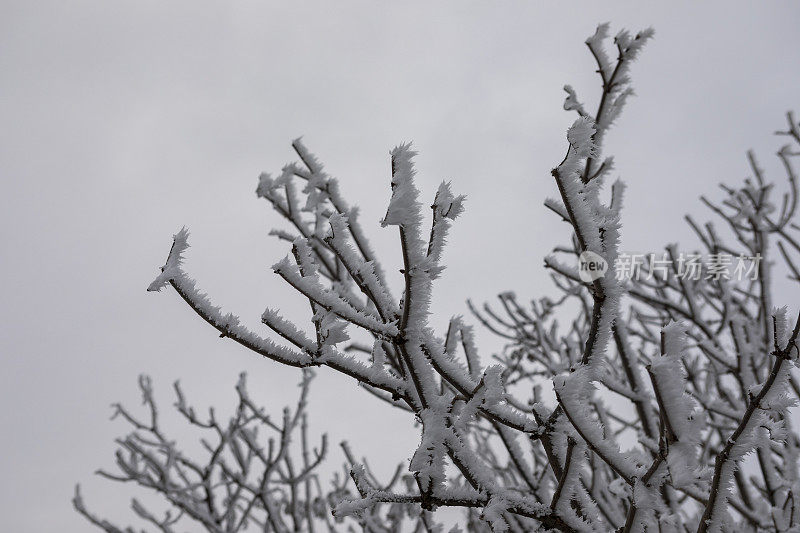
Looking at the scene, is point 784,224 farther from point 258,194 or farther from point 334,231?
point 334,231

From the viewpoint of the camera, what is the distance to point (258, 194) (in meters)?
2.82

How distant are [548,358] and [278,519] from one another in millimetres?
2284

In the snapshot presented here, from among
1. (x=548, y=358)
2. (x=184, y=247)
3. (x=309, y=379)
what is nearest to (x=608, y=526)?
(x=548, y=358)

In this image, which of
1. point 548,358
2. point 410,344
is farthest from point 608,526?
point 410,344

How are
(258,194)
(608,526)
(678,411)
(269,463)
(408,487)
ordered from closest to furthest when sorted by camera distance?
(678,411), (258,194), (608,526), (269,463), (408,487)

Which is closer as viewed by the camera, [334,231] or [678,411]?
[678,411]

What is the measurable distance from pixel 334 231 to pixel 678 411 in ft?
2.58

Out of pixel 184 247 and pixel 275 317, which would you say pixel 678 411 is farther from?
pixel 184 247

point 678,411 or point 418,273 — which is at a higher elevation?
point 418,273

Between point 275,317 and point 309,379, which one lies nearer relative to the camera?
point 275,317

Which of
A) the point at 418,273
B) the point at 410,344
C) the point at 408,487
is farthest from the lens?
the point at 408,487

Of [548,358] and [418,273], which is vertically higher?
[548,358]

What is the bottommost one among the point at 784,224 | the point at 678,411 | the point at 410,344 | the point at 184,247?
the point at 678,411

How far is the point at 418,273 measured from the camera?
117 cm
